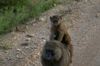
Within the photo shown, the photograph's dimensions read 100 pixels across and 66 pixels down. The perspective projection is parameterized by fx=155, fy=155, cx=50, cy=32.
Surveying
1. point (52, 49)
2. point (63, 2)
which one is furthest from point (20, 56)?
point (63, 2)

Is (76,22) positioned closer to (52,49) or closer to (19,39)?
(19,39)

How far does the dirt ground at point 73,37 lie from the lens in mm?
5891

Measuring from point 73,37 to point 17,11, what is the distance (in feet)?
10.3

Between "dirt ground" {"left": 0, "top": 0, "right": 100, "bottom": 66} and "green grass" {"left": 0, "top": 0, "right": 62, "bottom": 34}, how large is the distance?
1.24 ft

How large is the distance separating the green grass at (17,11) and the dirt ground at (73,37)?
378mm

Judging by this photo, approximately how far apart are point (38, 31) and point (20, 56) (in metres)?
1.94

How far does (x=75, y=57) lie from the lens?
19.9 ft

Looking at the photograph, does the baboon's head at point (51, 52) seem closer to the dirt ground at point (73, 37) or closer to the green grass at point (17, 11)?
the dirt ground at point (73, 37)

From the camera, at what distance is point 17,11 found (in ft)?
26.2

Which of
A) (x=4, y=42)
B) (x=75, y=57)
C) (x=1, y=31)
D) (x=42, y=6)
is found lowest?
(x=75, y=57)

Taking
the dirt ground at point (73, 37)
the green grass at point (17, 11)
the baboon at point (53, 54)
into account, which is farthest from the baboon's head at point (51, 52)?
the green grass at point (17, 11)

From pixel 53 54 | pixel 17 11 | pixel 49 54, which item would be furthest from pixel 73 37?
pixel 49 54

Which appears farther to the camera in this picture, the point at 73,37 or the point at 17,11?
the point at 17,11

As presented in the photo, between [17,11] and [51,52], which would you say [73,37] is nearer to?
[17,11]
